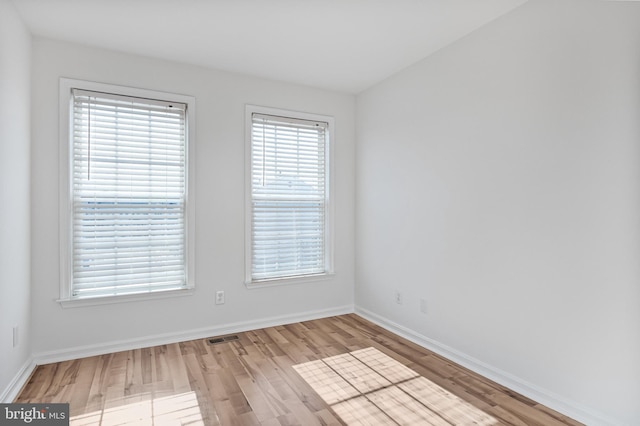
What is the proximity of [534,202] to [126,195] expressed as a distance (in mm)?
3233

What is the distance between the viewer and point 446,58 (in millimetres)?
2959

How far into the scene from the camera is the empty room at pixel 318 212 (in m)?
2.04

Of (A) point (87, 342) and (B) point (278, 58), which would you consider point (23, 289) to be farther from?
(B) point (278, 58)

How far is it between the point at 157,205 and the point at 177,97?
3.38 feet

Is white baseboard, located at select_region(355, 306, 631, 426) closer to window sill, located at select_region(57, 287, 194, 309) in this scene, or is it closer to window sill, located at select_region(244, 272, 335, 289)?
window sill, located at select_region(244, 272, 335, 289)

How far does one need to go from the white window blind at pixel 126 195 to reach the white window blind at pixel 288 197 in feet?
2.49

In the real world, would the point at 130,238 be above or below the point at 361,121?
below

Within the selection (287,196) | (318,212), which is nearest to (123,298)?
(287,196)

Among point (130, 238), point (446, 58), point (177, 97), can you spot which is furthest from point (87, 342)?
point (446, 58)

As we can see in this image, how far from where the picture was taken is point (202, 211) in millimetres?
3373

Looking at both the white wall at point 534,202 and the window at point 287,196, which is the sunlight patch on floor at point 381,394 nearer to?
the white wall at point 534,202

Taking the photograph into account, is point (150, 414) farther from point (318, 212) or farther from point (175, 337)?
point (318, 212)

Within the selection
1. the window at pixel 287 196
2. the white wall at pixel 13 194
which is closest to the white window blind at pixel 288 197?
the window at pixel 287 196
